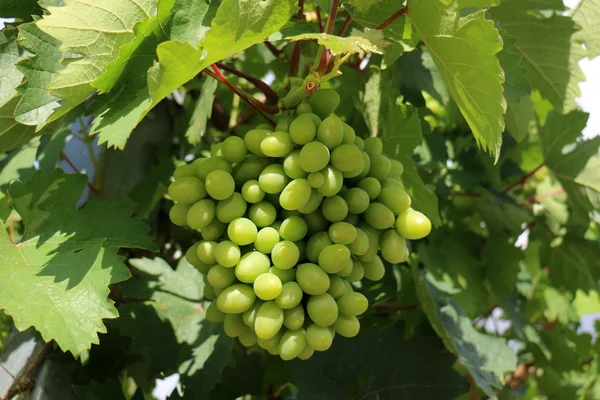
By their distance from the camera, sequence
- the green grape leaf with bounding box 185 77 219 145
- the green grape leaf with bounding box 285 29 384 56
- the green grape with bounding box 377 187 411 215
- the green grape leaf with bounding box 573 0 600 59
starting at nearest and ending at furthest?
the green grape leaf with bounding box 285 29 384 56 < the green grape with bounding box 377 187 411 215 < the green grape leaf with bounding box 185 77 219 145 < the green grape leaf with bounding box 573 0 600 59

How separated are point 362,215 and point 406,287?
0.43m

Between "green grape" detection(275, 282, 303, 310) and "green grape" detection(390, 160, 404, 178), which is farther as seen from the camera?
"green grape" detection(390, 160, 404, 178)

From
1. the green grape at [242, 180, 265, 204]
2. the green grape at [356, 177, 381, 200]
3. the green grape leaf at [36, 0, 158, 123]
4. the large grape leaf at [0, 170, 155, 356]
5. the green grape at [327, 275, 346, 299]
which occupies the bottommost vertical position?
the large grape leaf at [0, 170, 155, 356]

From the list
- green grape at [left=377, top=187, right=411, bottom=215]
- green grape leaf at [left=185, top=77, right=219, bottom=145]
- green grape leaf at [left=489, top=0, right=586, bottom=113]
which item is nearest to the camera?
green grape at [left=377, top=187, right=411, bottom=215]

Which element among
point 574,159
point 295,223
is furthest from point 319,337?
point 574,159

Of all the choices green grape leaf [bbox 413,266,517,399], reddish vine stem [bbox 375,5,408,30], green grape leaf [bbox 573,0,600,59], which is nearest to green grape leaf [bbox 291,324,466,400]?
green grape leaf [bbox 413,266,517,399]

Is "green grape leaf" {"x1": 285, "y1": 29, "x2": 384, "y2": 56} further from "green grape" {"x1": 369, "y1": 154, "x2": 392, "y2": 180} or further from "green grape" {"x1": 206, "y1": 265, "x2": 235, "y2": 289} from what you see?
"green grape" {"x1": 206, "y1": 265, "x2": 235, "y2": 289}

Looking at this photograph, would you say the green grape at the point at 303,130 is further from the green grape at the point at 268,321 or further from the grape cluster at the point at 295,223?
the green grape at the point at 268,321

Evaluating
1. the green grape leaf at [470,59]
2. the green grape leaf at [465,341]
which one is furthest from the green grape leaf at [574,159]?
the green grape leaf at [470,59]

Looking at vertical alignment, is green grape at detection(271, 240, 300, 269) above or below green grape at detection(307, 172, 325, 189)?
below

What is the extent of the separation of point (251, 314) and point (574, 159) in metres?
0.94

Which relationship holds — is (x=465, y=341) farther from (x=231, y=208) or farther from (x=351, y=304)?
(x=231, y=208)

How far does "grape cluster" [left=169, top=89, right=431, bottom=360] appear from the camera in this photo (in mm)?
618

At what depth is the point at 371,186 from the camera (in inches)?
26.1
